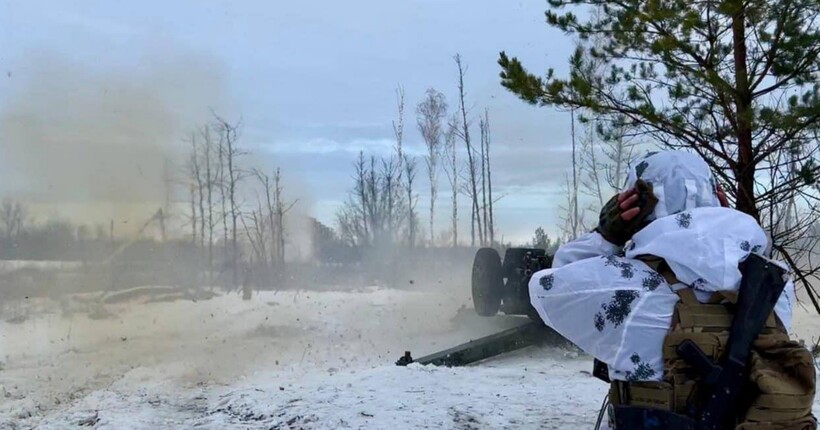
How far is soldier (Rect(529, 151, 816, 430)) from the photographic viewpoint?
2418mm

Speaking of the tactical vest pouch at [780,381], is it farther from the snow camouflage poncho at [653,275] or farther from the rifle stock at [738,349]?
the snow camouflage poncho at [653,275]

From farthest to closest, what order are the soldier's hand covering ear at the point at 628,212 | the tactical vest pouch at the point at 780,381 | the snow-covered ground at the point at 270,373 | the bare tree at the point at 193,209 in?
the bare tree at the point at 193,209 → the snow-covered ground at the point at 270,373 → the soldier's hand covering ear at the point at 628,212 → the tactical vest pouch at the point at 780,381

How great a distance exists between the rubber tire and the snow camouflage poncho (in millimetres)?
7999

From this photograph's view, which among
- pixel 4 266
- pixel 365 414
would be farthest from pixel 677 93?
pixel 4 266

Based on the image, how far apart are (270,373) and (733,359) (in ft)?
25.2

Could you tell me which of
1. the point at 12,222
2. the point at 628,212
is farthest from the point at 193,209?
the point at 628,212

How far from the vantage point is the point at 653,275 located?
250 centimetres

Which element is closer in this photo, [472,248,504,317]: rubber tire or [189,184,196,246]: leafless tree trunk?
[472,248,504,317]: rubber tire

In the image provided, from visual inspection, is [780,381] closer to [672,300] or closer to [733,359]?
[733,359]

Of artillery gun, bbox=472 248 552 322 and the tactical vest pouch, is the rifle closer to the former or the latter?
the tactical vest pouch

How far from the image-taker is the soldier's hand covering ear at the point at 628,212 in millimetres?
2555

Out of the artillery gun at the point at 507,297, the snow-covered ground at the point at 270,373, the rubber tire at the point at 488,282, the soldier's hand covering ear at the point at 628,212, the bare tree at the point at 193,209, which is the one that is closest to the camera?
→ the soldier's hand covering ear at the point at 628,212

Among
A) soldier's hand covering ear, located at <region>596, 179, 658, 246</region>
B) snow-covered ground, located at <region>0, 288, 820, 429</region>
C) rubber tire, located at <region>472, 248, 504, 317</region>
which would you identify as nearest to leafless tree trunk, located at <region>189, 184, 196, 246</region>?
snow-covered ground, located at <region>0, 288, 820, 429</region>

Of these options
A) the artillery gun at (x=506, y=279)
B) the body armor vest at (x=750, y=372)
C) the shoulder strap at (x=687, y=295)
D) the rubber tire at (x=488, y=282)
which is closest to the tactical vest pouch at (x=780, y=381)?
the body armor vest at (x=750, y=372)
